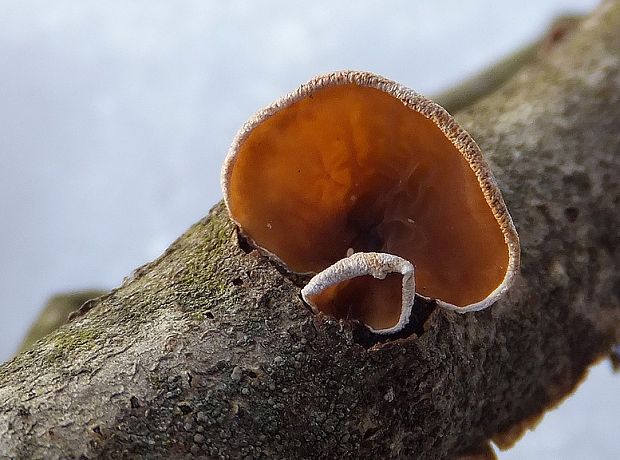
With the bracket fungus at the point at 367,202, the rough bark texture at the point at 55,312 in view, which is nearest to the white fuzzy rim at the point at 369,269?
the bracket fungus at the point at 367,202

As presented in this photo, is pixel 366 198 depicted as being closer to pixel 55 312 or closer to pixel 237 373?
pixel 237 373

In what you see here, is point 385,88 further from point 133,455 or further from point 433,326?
point 133,455

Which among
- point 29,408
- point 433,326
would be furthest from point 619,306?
point 29,408

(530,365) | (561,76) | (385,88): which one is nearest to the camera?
(385,88)

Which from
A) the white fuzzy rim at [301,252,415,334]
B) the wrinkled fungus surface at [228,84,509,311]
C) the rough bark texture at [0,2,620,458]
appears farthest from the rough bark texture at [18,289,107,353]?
the white fuzzy rim at [301,252,415,334]

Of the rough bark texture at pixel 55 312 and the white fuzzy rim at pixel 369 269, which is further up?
the rough bark texture at pixel 55 312

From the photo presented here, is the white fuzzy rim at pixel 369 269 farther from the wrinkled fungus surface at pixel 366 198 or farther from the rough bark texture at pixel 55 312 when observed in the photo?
the rough bark texture at pixel 55 312

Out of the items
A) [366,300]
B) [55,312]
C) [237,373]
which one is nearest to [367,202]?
[366,300]

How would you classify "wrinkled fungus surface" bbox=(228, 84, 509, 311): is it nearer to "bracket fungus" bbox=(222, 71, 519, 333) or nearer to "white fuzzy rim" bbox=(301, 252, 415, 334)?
"bracket fungus" bbox=(222, 71, 519, 333)
